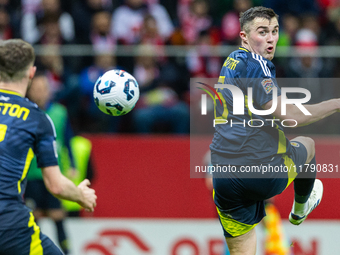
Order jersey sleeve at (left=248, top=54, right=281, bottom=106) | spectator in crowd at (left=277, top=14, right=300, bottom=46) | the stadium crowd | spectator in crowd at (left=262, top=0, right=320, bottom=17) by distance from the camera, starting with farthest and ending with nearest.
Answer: spectator in crowd at (left=262, top=0, right=320, bottom=17) < spectator in crowd at (left=277, top=14, right=300, bottom=46) < the stadium crowd < jersey sleeve at (left=248, top=54, right=281, bottom=106)

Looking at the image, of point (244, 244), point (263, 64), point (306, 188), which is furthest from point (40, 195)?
point (263, 64)

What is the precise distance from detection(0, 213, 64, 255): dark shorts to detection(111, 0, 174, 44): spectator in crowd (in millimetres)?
6394

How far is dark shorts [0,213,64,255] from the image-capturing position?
14.3 feet

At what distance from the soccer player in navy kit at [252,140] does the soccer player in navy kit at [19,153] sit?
1427 mm

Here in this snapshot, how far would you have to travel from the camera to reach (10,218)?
14.5 feet

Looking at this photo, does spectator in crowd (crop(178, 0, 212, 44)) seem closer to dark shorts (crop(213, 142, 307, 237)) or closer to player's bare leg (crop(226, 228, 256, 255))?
dark shorts (crop(213, 142, 307, 237))

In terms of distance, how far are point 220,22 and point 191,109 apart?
102 inches

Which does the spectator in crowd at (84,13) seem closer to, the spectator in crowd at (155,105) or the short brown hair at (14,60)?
the spectator in crowd at (155,105)

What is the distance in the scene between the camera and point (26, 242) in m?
4.45

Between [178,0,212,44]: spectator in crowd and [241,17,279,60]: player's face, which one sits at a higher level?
[178,0,212,44]: spectator in crowd

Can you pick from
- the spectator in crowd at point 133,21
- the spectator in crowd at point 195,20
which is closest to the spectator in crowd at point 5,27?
the spectator in crowd at point 133,21

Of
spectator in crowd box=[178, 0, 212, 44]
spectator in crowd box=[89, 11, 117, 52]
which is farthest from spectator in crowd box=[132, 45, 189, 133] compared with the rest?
spectator in crowd box=[178, 0, 212, 44]

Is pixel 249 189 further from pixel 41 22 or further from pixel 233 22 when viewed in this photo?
pixel 41 22

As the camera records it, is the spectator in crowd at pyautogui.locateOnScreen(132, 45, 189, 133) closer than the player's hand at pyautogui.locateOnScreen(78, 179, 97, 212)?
No
